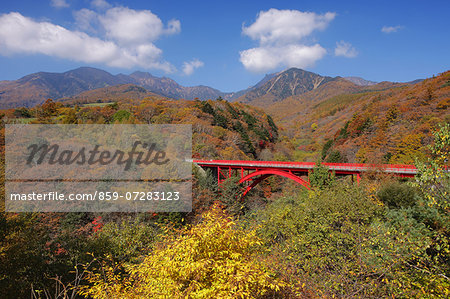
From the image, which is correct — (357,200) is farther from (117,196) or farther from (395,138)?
(395,138)

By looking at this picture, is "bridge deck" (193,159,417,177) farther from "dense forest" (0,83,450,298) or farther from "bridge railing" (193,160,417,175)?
"dense forest" (0,83,450,298)

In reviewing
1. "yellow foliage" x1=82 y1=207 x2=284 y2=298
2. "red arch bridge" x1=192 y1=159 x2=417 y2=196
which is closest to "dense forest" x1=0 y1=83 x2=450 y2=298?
"yellow foliage" x1=82 y1=207 x2=284 y2=298

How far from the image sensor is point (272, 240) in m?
12.5

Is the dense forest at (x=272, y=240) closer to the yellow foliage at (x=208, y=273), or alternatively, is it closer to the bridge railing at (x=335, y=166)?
the yellow foliage at (x=208, y=273)

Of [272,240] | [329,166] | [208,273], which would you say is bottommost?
[272,240]

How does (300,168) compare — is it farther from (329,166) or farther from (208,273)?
(208,273)

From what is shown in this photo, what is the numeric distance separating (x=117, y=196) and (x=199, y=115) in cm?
3342

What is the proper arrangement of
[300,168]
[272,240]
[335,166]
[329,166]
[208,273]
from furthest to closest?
[300,168]
[329,166]
[335,166]
[272,240]
[208,273]

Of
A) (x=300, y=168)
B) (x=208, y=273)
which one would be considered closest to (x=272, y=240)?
(x=208, y=273)

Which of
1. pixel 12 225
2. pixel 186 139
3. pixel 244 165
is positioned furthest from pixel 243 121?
pixel 12 225

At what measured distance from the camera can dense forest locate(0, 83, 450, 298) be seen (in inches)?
182

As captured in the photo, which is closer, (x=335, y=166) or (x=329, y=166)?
(x=335, y=166)

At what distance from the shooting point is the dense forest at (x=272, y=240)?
15.1ft

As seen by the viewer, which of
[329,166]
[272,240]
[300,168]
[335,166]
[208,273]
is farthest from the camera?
[300,168]
